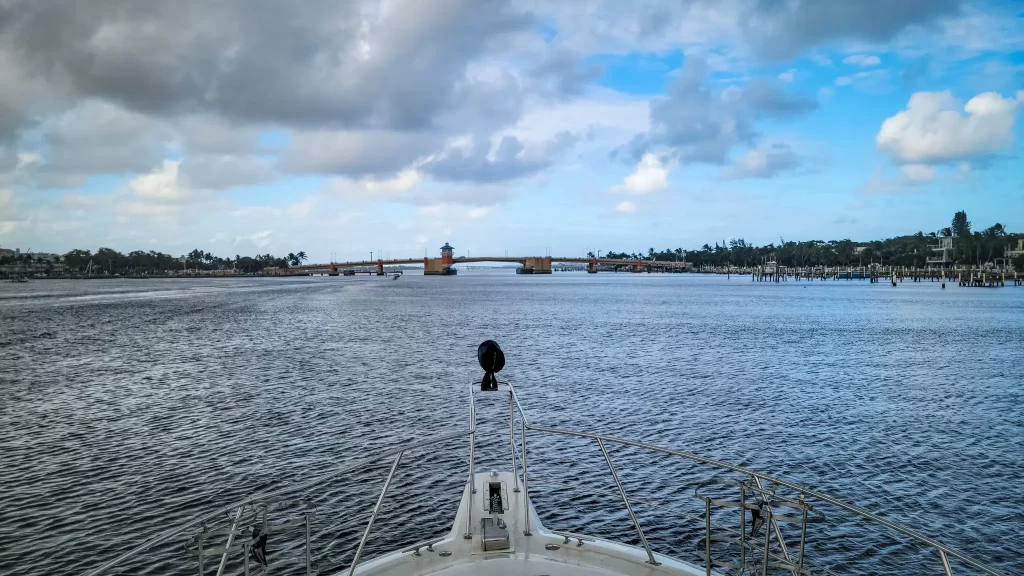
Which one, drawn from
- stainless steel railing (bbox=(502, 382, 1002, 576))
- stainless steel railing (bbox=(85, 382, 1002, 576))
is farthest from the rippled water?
stainless steel railing (bbox=(85, 382, 1002, 576))

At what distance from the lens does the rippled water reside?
13117 millimetres

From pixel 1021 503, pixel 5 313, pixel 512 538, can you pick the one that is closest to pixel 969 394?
pixel 1021 503

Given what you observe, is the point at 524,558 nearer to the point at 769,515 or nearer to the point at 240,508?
the point at 769,515

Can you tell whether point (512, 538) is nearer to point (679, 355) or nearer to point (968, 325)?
point (679, 355)

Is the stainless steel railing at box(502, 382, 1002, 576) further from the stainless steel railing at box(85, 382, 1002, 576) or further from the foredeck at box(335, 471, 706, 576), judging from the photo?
the foredeck at box(335, 471, 706, 576)

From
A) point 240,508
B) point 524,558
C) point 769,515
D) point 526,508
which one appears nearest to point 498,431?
point 526,508

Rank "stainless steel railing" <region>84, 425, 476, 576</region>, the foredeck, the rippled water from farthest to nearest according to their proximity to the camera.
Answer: the rippled water
the foredeck
"stainless steel railing" <region>84, 425, 476, 576</region>

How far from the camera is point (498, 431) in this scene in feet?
68.3

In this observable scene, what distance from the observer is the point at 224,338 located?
50250 mm

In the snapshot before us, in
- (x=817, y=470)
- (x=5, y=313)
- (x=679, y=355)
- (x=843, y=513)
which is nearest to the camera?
(x=843, y=513)

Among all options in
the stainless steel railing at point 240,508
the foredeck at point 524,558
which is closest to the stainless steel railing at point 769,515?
the foredeck at point 524,558

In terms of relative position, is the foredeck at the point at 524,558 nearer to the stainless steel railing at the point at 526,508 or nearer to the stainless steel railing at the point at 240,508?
the stainless steel railing at the point at 526,508

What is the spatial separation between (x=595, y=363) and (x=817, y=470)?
64.8 feet

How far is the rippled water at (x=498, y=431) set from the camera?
43.0 feet
